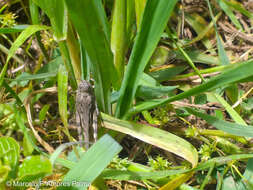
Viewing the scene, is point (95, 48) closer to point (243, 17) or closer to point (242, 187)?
point (242, 187)

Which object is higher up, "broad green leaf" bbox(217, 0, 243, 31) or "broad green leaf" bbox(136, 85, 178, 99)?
"broad green leaf" bbox(217, 0, 243, 31)

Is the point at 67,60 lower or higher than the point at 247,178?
higher

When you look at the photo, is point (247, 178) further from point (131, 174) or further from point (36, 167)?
point (36, 167)

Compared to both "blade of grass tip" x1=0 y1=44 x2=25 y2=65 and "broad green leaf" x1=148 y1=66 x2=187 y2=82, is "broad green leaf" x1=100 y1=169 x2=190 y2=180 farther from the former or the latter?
"blade of grass tip" x1=0 y1=44 x2=25 y2=65

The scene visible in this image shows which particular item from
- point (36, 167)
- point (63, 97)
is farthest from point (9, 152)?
point (63, 97)

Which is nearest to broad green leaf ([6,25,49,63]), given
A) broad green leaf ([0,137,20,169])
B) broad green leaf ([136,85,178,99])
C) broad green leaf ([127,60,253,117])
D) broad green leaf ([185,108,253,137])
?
broad green leaf ([0,137,20,169])
